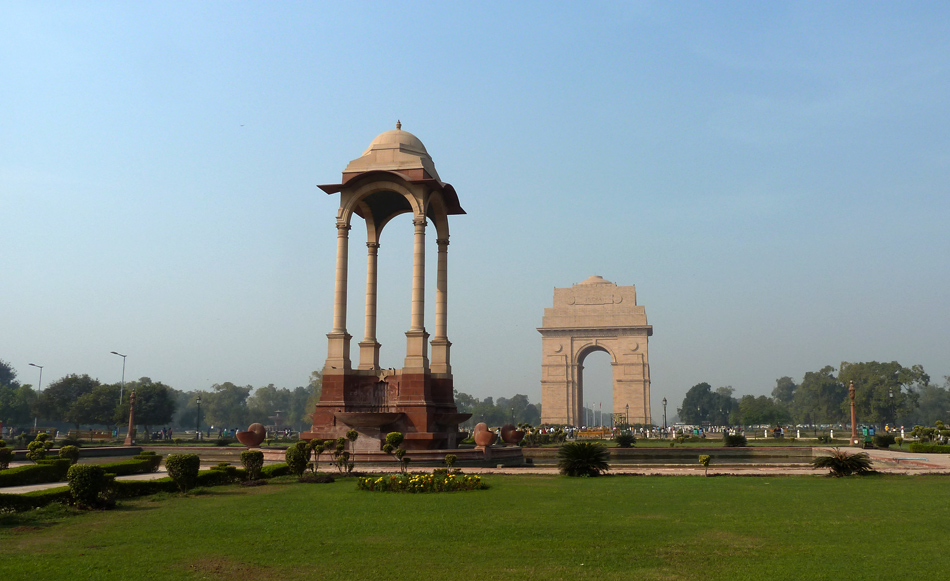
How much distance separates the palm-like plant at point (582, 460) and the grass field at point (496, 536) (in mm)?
3835

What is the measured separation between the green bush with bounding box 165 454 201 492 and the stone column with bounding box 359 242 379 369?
11.1 metres

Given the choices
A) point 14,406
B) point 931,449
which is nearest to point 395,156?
point 931,449

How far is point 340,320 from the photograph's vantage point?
2531cm

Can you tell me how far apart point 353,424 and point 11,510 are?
12.7 m

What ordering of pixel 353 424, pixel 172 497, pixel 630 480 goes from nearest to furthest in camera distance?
pixel 172 497
pixel 630 480
pixel 353 424

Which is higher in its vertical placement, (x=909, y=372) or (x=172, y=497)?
(x=909, y=372)

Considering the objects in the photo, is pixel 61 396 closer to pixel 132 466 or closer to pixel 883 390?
pixel 132 466

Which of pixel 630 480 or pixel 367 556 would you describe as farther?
pixel 630 480

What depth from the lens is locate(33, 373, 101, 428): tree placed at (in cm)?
6700

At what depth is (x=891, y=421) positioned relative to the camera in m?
85.0

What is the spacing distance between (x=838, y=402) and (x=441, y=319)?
106222mm

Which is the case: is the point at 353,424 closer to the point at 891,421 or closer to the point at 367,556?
the point at 367,556

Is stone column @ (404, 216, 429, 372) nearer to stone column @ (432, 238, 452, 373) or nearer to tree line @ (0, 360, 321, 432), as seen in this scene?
stone column @ (432, 238, 452, 373)

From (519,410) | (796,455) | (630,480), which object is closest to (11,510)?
(630,480)
